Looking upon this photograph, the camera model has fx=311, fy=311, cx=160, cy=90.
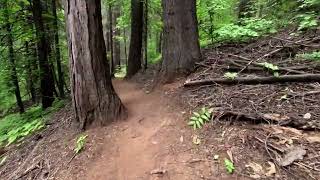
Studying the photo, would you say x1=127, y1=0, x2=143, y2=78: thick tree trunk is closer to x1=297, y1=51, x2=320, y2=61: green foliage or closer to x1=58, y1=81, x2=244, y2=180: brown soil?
x1=58, y1=81, x2=244, y2=180: brown soil

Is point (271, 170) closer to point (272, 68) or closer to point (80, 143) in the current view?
point (272, 68)

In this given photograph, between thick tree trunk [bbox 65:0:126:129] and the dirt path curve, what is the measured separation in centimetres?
41

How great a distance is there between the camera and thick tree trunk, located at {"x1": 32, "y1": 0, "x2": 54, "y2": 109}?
1040cm

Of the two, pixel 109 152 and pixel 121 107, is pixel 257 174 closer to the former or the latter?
pixel 109 152

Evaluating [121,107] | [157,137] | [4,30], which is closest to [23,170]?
[121,107]

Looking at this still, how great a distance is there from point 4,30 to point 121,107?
7531 mm

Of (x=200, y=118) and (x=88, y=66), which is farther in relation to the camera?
(x=88, y=66)

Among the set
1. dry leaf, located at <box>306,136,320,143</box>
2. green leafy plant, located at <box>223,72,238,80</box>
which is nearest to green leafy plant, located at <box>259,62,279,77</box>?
green leafy plant, located at <box>223,72,238,80</box>

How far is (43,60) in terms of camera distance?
1071cm

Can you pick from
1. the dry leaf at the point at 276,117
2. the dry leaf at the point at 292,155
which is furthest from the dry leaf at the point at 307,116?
the dry leaf at the point at 292,155

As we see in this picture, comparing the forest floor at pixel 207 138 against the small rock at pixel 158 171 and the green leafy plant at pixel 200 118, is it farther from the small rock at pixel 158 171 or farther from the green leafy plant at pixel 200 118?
the green leafy plant at pixel 200 118

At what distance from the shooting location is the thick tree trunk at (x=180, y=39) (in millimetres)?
Answer: 7008

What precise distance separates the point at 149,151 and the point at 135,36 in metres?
8.73

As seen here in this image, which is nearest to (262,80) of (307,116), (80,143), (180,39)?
(307,116)
